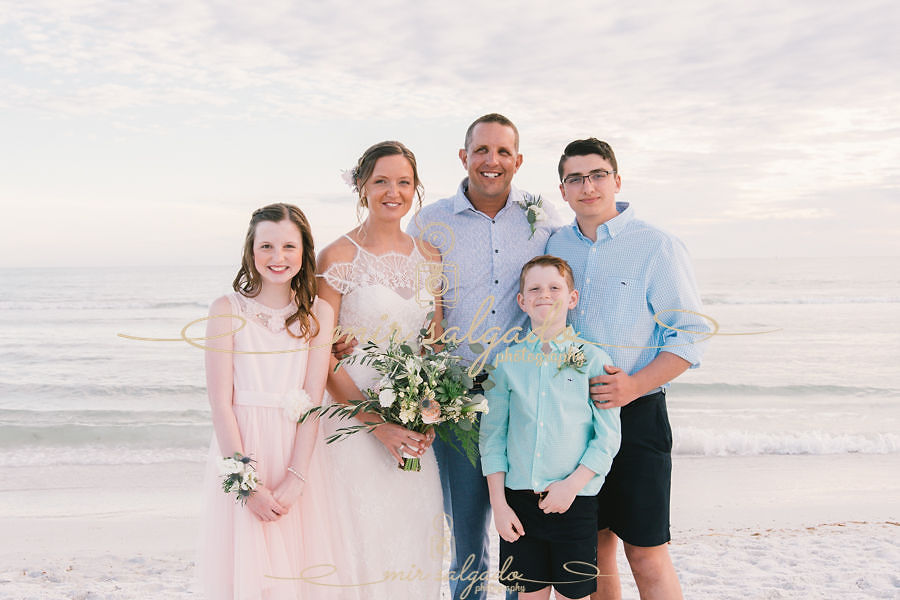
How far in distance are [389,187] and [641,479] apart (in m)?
2.12

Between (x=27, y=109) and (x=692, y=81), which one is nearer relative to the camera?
(x=692, y=81)

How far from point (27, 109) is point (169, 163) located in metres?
4.10

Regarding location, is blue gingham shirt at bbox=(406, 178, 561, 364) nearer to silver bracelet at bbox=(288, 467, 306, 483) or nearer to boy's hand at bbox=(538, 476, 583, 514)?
boy's hand at bbox=(538, 476, 583, 514)

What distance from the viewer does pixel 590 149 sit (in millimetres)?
3605

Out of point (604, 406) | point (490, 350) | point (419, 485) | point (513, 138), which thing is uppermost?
point (513, 138)

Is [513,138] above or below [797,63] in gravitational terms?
below

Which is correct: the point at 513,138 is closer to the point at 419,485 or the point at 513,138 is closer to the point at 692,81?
the point at 419,485

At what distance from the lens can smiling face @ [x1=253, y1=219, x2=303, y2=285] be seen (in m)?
3.40

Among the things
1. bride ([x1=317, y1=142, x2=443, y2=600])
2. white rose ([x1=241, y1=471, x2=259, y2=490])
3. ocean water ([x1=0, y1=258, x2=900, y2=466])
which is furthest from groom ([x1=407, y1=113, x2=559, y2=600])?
ocean water ([x1=0, y1=258, x2=900, y2=466])

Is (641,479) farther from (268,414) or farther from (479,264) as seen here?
(268,414)

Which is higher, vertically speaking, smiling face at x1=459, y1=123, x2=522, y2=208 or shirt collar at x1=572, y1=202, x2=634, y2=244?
smiling face at x1=459, y1=123, x2=522, y2=208

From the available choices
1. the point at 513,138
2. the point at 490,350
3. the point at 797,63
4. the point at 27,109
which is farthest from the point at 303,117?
the point at 27,109

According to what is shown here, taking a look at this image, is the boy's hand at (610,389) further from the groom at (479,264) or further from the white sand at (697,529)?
the white sand at (697,529)

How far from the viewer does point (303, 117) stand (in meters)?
11.3
